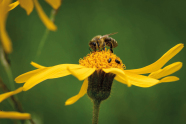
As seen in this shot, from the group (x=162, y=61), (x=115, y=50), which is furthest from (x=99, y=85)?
(x=115, y=50)

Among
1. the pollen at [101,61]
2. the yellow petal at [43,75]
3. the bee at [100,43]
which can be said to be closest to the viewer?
the yellow petal at [43,75]

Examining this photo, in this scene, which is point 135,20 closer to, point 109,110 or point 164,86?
point 164,86

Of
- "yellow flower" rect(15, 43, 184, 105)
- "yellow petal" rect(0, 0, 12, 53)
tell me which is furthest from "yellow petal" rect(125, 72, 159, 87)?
"yellow petal" rect(0, 0, 12, 53)

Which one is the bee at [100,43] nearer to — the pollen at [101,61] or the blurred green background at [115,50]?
the pollen at [101,61]

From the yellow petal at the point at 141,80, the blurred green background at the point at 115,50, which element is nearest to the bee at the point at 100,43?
the yellow petal at the point at 141,80

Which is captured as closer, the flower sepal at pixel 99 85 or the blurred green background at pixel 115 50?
the flower sepal at pixel 99 85

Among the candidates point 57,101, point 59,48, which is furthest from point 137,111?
point 59,48

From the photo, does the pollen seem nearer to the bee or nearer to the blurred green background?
the bee
